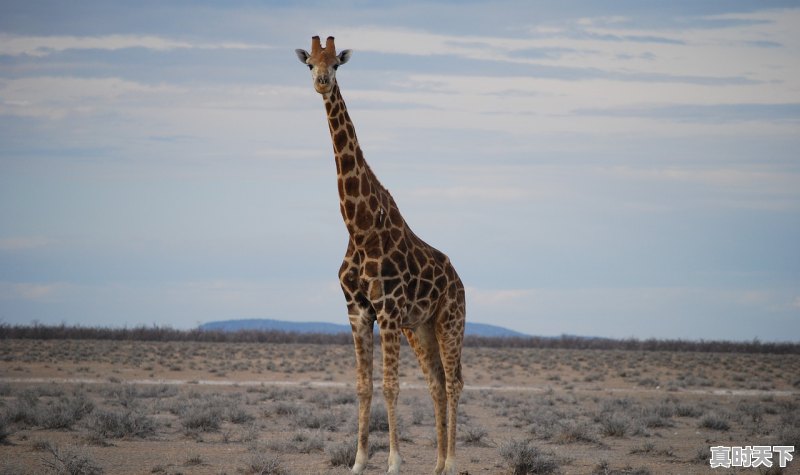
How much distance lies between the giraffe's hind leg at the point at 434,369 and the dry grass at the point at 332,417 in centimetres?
183

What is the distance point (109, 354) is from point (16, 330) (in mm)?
15713

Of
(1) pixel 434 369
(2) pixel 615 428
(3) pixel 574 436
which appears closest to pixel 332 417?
(3) pixel 574 436

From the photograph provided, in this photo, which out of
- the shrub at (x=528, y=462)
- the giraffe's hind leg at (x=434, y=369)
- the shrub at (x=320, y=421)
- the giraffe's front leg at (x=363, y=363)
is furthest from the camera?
the shrub at (x=320, y=421)

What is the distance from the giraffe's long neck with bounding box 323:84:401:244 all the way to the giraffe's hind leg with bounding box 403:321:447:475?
5.38ft

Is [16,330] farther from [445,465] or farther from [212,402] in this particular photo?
[445,465]

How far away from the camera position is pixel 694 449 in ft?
56.8

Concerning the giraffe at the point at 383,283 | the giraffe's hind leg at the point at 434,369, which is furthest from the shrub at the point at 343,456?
the giraffe at the point at 383,283

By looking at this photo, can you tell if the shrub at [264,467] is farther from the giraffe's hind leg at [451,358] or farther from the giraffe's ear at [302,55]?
the giraffe's ear at [302,55]

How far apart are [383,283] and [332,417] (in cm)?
979

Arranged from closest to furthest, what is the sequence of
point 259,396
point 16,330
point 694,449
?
point 694,449, point 259,396, point 16,330

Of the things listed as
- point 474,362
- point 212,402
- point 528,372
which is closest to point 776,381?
point 528,372

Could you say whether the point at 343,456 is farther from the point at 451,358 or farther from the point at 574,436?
the point at 574,436

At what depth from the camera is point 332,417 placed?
20.1 metres

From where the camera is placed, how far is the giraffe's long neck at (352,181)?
11.2 metres
